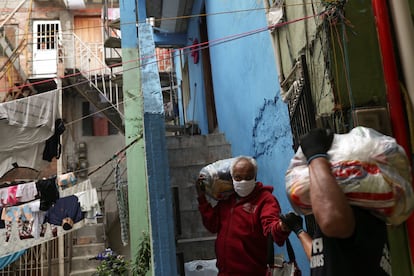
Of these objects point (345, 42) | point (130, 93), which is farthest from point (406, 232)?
point (130, 93)

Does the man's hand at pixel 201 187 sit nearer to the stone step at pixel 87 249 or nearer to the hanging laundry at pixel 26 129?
the hanging laundry at pixel 26 129

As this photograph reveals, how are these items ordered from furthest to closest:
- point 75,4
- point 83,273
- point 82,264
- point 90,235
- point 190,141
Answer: point 75,4 < point 90,235 < point 82,264 < point 83,273 < point 190,141

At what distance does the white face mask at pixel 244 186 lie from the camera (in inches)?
122

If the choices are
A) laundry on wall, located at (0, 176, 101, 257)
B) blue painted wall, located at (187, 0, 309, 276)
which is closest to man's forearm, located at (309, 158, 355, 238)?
blue painted wall, located at (187, 0, 309, 276)

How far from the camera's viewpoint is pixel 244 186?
3105 mm

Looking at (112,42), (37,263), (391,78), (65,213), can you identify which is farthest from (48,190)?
(391,78)

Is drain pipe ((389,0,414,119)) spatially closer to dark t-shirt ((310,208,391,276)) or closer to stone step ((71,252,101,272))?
dark t-shirt ((310,208,391,276))

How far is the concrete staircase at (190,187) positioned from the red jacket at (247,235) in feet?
4.26

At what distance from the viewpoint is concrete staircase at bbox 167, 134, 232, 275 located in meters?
4.91

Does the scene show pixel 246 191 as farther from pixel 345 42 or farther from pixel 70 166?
pixel 70 166

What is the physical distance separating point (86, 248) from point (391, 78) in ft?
46.2

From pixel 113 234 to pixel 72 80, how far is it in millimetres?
6541

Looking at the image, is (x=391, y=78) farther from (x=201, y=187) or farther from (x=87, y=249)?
(x=87, y=249)

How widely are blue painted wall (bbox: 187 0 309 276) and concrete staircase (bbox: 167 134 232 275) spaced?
2.00 feet
